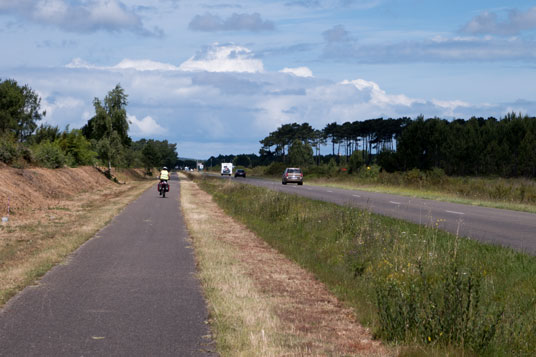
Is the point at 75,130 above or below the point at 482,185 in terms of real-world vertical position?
above

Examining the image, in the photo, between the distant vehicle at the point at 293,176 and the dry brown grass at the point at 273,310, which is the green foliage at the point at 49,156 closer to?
the distant vehicle at the point at 293,176

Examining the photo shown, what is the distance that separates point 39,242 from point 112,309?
317 inches

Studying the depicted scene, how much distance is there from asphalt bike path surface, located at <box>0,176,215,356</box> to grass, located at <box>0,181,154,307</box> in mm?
309

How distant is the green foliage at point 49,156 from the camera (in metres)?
43.2

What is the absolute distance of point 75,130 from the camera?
60031mm

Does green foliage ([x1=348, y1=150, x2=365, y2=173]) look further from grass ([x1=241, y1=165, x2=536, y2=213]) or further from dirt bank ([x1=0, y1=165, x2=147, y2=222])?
dirt bank ([x1=0, y1=165, x2=147, y2=222])

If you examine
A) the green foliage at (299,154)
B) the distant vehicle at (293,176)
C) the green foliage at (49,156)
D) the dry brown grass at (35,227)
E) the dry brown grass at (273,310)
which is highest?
the green foliage at (299,154)

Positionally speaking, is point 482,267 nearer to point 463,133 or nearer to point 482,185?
point 482,185

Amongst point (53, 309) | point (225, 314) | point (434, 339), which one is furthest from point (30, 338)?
point (434, 339)

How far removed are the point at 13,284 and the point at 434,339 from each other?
6.74 metres

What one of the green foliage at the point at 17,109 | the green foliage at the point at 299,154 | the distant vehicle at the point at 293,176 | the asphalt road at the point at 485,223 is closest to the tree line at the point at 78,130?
the green foliage at the point at 17,109

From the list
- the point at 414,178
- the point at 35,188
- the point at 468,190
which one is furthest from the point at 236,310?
the point at 414,178

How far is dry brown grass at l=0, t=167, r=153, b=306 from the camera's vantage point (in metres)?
10.6

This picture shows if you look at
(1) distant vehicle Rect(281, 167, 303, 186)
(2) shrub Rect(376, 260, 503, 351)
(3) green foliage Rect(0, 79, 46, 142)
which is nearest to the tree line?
(3) green foliage Rect(0, 79, 46, 142)
